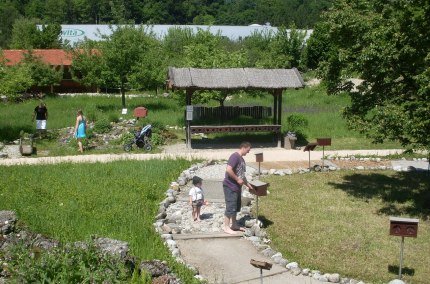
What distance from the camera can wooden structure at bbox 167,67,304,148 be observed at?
21.2 metres

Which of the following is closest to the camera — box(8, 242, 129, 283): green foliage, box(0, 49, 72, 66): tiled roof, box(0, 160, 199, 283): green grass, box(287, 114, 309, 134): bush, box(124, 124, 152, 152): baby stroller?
box(8, 242, 129, 283): green foliage

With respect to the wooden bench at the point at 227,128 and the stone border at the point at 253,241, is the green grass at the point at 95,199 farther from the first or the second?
the wooden bench at the point at 227,128

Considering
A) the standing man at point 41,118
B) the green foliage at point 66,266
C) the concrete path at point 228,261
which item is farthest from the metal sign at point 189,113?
the green foliage at point 66,266

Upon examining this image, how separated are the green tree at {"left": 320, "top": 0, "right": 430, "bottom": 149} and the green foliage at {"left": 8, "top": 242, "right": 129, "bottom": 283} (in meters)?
7.72

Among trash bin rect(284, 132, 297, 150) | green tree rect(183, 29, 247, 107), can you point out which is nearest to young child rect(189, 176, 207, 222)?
trash bin rect(284, 132, 297, 150)

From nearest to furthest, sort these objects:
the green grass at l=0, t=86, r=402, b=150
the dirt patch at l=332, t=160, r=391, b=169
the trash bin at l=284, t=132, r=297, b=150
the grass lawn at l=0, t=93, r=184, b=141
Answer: the dirt patch at l=332, t=160, r=391, b=169, the trash bin at l=284, t=132, r=297, b=150, the green grass at l=0, t=86, r=402, b=150, the grass lawn at l=0, t=93, r=184, b=141

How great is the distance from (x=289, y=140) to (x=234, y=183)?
1081 cm

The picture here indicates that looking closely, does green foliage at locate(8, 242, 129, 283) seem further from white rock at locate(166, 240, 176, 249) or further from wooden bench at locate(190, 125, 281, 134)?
wooden bench at locate(190, 125, 281, 134)

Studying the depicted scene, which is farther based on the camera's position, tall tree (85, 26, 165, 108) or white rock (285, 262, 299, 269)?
tall tree (85, 26, 165, 108)

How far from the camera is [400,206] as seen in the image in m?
14.4

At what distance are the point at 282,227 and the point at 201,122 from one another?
13.5 metres

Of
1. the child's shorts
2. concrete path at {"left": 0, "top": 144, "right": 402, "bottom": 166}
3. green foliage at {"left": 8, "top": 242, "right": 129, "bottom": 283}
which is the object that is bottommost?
green foliage at {"left": 8, "top": 242, "right": 129, "bottom": 283}

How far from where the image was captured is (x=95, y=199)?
13062 mm

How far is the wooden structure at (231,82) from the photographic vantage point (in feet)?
69.5
